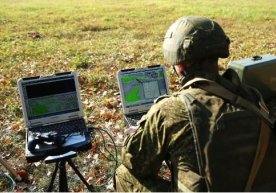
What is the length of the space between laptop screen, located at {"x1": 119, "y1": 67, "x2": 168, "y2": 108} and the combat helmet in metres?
1.80

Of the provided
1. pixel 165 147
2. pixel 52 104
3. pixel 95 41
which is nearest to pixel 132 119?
pixel 52 104

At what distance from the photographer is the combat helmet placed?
3458 millimetres

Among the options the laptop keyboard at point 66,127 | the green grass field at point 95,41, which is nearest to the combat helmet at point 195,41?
the laptop keyboard at point 66,127

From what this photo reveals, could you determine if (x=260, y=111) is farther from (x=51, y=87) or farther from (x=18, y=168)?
(x=18, y=168)

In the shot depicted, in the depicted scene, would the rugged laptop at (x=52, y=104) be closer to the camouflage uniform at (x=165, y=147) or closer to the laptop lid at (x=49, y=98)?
the laptop lid at (x=49, y=98)

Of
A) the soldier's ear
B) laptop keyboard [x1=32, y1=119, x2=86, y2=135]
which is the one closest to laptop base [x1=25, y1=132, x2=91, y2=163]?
laptop keyboard [x1=32, y1=119, x2=86, y2=135]

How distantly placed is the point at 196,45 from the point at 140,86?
2.15 metres

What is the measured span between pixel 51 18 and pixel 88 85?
48.2 feet

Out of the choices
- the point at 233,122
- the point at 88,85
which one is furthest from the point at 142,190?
the point at 88,85

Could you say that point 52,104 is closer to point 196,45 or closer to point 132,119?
point 132,119

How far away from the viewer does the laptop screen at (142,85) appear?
546 cm

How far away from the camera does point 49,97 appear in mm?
5074

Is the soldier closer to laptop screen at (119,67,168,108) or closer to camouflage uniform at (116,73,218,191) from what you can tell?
camouflage uniform at (116,73,218,191)

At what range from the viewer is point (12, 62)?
1210 centimetres
